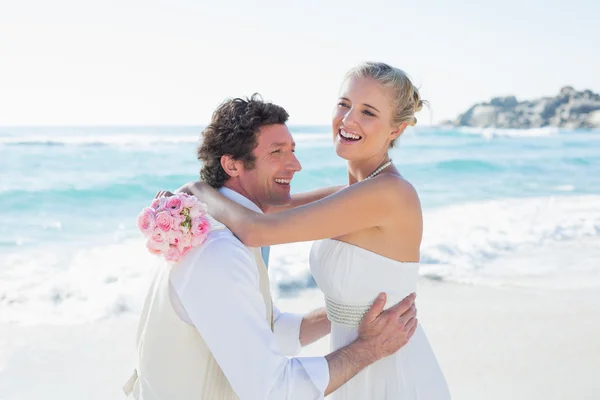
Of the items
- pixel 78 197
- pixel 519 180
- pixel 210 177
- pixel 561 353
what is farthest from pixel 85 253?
pixel 519 180

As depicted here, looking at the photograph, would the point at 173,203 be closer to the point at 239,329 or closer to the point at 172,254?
the point at 172,254

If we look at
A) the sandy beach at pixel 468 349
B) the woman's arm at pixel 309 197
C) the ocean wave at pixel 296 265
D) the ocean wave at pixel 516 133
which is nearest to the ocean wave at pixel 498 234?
the ocean wave at pixel 296 265

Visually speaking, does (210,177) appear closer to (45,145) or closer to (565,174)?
(565,174)

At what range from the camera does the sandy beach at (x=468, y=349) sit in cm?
523

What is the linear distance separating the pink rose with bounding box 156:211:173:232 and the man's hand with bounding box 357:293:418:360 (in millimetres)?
914

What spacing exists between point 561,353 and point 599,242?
17.6ft

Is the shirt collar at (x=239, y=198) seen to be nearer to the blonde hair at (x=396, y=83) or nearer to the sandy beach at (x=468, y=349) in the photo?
the blonde hair at (x=396, y=83)

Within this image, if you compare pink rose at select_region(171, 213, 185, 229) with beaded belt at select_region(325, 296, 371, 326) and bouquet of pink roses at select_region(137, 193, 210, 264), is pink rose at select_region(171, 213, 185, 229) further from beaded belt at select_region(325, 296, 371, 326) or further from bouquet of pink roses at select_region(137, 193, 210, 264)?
beaded belt at select_region(325, 296, 371, 326)

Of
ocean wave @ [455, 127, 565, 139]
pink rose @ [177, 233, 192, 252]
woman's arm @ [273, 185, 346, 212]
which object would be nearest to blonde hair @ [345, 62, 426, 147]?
woman's arm @ [273, 185, 346, 212]

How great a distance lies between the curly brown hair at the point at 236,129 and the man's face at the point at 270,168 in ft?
0.10

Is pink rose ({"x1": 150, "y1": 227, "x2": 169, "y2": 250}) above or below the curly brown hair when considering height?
below

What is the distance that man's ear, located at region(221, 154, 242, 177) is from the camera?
300 cm

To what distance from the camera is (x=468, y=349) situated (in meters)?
5.96

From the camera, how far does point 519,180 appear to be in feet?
78.5
